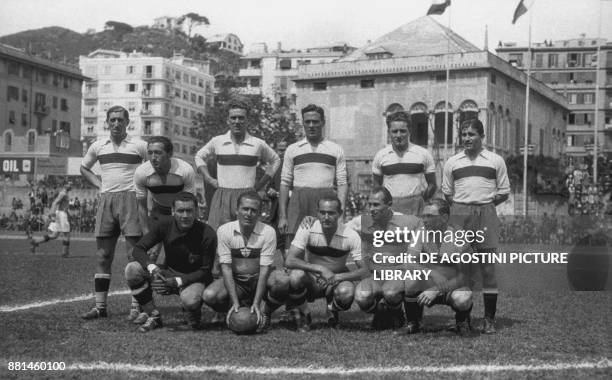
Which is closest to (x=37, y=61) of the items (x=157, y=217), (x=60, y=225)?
(x=60, y=225)

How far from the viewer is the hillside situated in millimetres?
137125

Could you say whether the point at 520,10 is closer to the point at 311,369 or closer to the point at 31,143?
the point at 311,369

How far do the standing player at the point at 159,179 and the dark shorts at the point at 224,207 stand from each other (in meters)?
0.38

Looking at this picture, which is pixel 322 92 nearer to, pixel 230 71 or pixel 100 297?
pixel 100 297

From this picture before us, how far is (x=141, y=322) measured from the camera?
8109mm

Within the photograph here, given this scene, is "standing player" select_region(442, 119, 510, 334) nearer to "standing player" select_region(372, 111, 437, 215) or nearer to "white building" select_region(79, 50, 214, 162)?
"standing player" select_region(372, 111, 437, 215)

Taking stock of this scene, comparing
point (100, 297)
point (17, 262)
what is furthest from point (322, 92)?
point (100, 297)

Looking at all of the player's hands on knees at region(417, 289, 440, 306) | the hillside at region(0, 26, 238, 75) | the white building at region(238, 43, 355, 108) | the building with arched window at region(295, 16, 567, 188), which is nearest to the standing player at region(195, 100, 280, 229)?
the player's hands on knees at region(417, 289, 440, 306)

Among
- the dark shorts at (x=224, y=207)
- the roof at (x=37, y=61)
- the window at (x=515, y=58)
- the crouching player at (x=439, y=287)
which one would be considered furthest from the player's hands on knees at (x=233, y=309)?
the window at (x=515, y=58)

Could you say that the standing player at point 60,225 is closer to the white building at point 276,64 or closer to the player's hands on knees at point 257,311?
the player's hands on knees at point 257,311

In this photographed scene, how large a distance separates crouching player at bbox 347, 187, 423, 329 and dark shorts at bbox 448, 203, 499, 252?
0.50 metres

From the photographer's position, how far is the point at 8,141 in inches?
2270

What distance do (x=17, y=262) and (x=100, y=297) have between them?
9493 millimetres

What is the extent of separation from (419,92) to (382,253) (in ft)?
161
